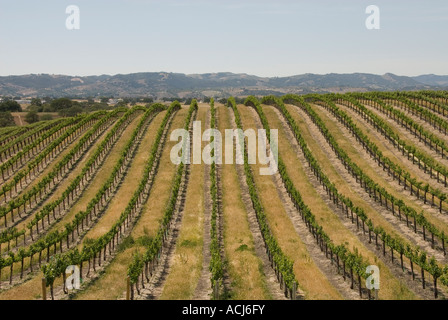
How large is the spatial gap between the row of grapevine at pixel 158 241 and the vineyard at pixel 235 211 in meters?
0.23

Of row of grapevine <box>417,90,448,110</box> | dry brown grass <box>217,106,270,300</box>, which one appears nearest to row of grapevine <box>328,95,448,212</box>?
row of grapevine <box>417,90,448,110</box>

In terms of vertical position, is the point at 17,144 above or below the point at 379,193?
above

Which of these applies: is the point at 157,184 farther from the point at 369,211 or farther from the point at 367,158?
the point at 367,158

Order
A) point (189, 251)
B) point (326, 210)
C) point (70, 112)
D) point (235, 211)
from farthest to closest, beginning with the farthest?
point (70, 112) → point (235, 211) → point (326, 210) → point (189, 251)

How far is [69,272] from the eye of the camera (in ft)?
128

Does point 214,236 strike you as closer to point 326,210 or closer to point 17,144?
point 326,210

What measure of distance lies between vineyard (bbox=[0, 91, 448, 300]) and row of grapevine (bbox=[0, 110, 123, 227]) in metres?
0.38

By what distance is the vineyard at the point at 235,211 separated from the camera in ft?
125

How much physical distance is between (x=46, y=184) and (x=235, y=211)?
35619 millimetres

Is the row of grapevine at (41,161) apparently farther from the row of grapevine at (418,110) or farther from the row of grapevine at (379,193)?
the row of grapevine at (418,110)

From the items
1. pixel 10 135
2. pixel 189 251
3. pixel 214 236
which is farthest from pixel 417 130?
pixel 10 135

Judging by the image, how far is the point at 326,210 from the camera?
58.0m

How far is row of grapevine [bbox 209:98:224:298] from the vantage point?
119 ft
